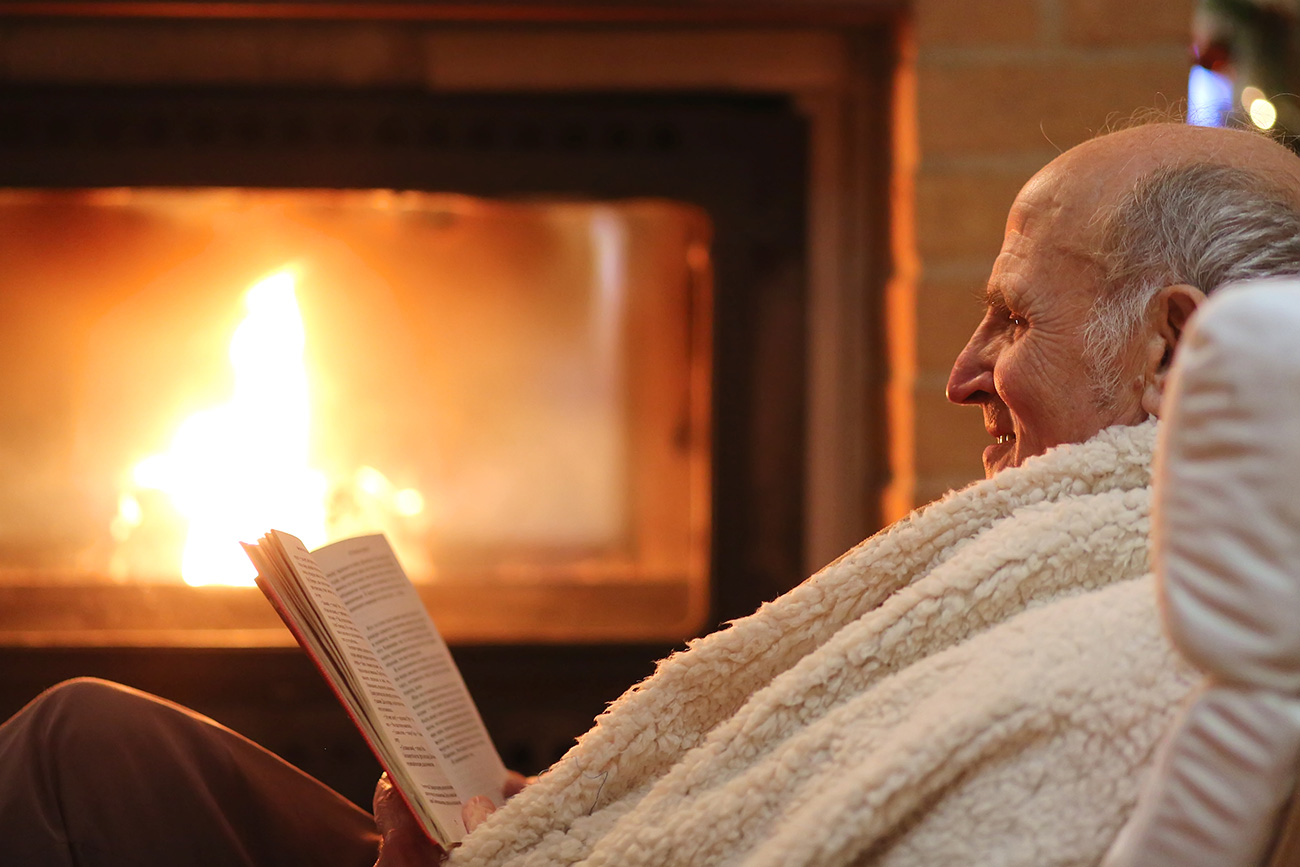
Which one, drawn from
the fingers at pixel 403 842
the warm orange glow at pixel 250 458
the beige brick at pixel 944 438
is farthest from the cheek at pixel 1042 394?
the warm orange glow at pixel 250 458

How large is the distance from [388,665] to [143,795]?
0.16 m

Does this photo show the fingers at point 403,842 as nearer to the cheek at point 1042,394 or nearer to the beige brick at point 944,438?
the cheek at point 1042,394

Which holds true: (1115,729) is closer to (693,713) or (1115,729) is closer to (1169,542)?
(1169,542)

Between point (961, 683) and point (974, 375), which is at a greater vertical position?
point (974, 375)

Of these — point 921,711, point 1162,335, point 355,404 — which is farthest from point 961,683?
point 355,404

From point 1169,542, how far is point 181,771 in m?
0.60

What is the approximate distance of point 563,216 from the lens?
170 centimetres

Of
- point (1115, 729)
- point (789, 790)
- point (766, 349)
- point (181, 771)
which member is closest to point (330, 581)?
point (181, 771)

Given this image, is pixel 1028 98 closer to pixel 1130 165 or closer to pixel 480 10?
pixel 480 10

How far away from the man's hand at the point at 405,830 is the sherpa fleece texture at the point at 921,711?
59 millimetres

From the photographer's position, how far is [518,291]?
5.64 feet

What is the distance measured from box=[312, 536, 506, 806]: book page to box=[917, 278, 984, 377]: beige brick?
0.80m

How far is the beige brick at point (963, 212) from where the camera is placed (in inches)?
56.9

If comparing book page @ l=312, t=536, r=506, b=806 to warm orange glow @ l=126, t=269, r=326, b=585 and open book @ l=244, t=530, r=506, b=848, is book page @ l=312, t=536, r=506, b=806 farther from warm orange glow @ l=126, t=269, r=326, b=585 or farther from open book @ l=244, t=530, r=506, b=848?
warm orange glow @ l=126, t=269, r=326, b=585
